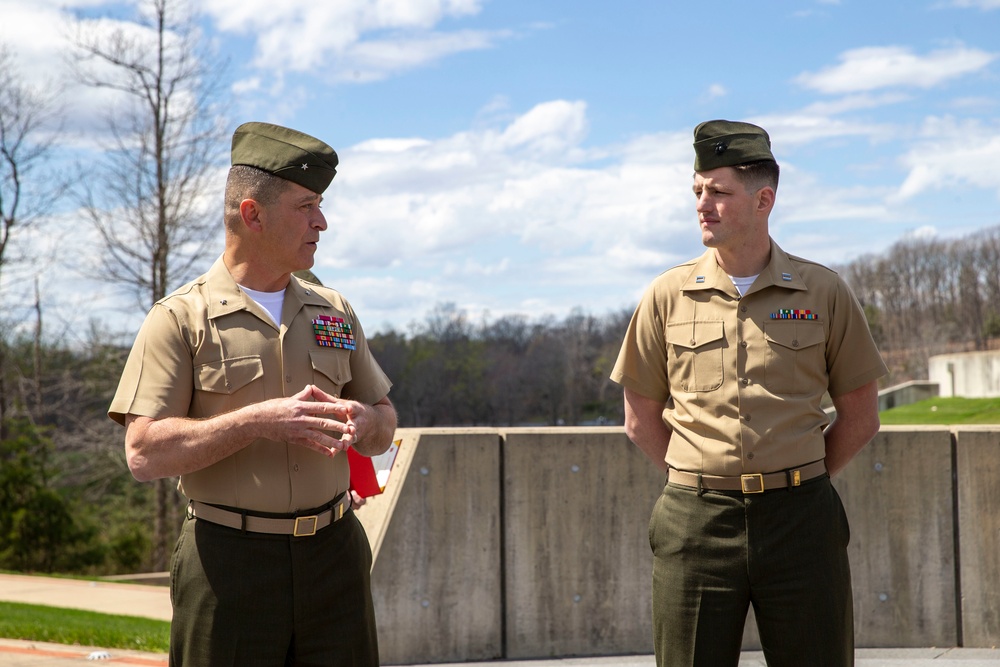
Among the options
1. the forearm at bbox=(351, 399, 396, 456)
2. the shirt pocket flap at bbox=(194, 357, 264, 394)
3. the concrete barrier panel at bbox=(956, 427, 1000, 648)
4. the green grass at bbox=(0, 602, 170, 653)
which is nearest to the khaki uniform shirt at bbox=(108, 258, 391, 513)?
the shirt pocket flap at bbox=(194, 357, 264, 394)

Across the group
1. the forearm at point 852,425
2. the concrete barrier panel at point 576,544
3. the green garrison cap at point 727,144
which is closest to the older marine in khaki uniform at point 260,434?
the green garrison cap at point 727,144

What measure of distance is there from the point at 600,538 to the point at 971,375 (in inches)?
1659

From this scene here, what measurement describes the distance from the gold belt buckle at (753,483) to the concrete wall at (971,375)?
4213 cm

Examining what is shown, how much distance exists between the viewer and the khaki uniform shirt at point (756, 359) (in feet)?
11.4

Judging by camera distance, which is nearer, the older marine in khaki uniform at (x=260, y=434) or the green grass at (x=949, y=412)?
the older marine in khaki uniform at (x=260, y=434)

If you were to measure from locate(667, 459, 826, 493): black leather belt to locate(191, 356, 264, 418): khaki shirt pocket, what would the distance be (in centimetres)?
150

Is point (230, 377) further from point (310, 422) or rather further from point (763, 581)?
point (763, 581)

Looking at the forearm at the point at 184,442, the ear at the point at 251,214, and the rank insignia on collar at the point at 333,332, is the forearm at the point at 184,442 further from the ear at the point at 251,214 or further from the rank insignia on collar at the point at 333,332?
the ear at the point at 251,214

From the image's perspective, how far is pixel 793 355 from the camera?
139 inches

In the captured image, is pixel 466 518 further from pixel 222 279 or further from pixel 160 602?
pixel 160 602

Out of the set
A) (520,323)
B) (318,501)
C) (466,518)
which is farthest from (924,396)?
(520,323)

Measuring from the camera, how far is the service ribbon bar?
3553 millimetres

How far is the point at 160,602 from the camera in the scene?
12578 mm

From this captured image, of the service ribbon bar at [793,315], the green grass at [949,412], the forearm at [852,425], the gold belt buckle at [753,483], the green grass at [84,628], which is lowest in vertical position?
the green grass at [84,628]
